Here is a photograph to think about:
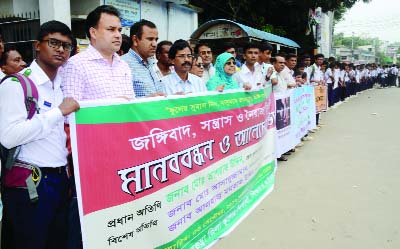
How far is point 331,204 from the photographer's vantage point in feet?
13.9

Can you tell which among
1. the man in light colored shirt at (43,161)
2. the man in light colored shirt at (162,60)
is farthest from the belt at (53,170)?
the man in light colored shirt at (162,60)

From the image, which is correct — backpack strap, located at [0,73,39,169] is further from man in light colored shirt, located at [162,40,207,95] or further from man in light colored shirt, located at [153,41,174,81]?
man in light colored shirt, located at [153,41,174,81]

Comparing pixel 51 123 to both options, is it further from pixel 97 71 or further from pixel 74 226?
pixel 74 226

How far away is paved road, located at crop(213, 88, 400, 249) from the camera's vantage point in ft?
11.1

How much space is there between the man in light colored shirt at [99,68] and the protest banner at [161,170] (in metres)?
0.24

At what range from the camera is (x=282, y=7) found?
18250 mm

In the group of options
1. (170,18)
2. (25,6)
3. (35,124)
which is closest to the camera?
(35,124)

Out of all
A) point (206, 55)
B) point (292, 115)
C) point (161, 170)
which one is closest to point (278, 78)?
point (292, 115)

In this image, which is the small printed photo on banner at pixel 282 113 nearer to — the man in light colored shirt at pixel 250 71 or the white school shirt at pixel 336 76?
the man in light colored shirt at pixel 250 71

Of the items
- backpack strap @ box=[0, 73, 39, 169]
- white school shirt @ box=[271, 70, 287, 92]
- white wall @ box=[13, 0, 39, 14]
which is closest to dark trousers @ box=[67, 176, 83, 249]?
backpack strap @ box=[0, 73, 39, 169]

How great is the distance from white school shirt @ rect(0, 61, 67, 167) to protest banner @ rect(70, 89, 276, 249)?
0.15 metres

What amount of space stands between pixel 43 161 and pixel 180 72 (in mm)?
1922

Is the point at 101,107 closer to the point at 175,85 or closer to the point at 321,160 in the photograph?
the point at 175,85

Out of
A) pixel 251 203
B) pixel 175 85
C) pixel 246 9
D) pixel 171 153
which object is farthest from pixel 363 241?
pixel 246 9
